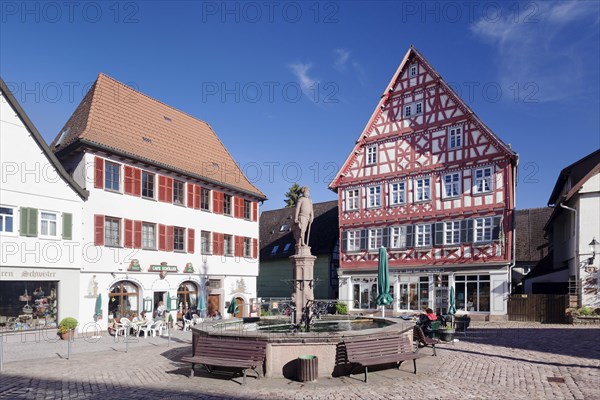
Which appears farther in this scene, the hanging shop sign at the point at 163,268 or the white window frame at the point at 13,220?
the hanging shop sign at the point at 163,268

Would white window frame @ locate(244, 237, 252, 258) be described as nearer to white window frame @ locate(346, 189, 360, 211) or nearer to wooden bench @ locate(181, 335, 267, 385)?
white window frame @ locate(346, 189, 360, 211)

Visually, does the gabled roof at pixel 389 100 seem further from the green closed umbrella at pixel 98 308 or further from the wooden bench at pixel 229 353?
the wooden bench at pixel 229 353

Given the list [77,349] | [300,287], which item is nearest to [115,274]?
[77,349]

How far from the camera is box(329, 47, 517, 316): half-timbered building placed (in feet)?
94.8

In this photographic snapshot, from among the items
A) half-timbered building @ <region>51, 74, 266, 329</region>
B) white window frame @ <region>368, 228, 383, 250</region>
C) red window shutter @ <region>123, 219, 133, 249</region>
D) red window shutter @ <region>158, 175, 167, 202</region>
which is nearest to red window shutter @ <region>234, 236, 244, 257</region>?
half-timbered building @ <region>51, 74, 266, 329</region>

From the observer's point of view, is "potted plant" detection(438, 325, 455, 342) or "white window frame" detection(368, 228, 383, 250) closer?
"potted plant" detection(438, 325, 455, 342)

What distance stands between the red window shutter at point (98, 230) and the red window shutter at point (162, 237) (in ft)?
11.8

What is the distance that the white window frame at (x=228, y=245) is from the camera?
3137cm

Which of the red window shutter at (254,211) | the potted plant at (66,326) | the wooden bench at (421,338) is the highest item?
the red window shutter at (254,211)

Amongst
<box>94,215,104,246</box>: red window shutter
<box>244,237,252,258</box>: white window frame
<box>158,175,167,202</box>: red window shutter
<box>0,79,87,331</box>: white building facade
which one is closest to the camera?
<box>0,79,87,331</box>: white building facade

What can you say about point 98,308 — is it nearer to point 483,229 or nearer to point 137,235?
point 137,235

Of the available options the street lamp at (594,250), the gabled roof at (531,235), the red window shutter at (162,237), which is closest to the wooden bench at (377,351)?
the street lamp at (594,250)

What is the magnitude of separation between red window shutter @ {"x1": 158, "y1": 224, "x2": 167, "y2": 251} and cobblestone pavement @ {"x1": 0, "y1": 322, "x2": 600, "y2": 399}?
36.2 ft

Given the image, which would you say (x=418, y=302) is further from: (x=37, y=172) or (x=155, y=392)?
(x=155, y=392)
